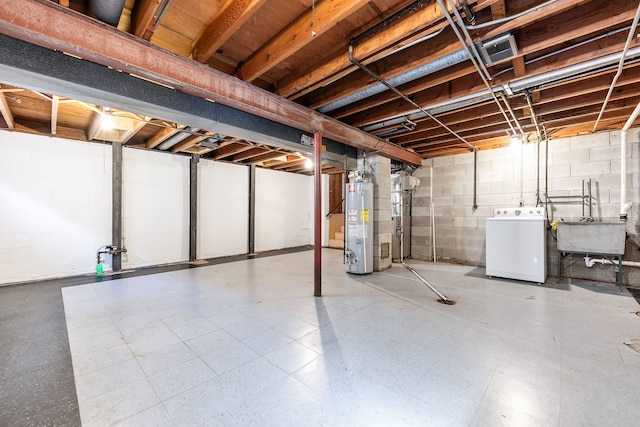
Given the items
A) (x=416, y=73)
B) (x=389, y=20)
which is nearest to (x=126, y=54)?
(x=389, y=20)

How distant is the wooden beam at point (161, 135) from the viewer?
13.3 feet

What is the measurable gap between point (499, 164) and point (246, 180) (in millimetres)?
5860

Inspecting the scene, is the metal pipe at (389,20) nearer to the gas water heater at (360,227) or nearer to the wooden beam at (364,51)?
the wooden beam at (364,51)

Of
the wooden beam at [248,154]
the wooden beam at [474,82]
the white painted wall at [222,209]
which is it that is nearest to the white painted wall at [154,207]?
the white painted wall at [222,209]

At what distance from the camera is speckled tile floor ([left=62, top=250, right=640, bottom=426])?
1.42 meters

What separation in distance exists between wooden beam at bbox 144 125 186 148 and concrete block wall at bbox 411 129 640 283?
506 centimetres

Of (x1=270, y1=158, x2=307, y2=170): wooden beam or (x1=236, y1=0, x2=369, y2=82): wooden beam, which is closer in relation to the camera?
(x1=236, y1=0, x2=369, y2=82): wooden beam

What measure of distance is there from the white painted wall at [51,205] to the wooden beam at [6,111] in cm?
24

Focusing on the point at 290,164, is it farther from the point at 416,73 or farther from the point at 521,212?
the point at 521,212

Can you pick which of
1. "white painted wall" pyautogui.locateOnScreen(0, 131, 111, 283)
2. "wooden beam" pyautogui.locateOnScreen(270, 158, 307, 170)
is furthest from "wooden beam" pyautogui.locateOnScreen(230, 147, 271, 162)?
"white painted wall" pyautogui.locateOnScreen(0, 131, 111, 283)

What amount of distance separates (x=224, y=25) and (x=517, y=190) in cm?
540

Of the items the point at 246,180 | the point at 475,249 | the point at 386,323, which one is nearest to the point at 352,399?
the point at 386,323

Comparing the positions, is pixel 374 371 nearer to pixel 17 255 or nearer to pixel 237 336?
pixel 237 336

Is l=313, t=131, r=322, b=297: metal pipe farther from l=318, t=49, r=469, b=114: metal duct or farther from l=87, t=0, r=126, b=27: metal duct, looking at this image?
l=87, t=0, r=126, b=27: metal duct
